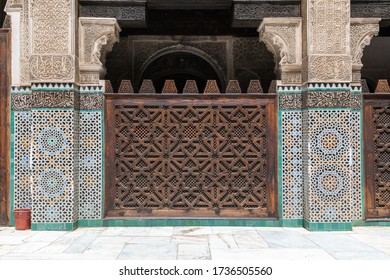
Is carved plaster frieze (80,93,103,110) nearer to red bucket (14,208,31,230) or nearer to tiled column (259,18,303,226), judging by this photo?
red bucket (14,208,31,230)

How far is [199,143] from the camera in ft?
15.5

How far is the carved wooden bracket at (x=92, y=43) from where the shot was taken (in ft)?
15.2

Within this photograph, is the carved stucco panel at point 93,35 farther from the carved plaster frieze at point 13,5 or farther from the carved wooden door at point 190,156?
the carved plaster frieze at point 13,5

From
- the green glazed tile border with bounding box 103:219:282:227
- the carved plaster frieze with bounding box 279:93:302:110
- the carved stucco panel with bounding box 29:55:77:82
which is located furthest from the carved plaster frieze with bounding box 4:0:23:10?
the carved plaster frieze with bounding box 279:93:302:110

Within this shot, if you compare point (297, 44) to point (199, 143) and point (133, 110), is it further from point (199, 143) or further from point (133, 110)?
point (133, 110)

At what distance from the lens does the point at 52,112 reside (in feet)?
14.6

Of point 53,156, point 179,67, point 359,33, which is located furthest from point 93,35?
point 359,33

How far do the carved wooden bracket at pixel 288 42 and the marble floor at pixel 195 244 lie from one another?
1605 mm

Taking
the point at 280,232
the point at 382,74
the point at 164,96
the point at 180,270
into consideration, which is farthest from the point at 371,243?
the point at 382,74

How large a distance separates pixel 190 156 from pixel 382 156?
2.03 metres

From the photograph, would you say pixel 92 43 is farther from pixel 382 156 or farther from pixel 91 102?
pixel 382 156

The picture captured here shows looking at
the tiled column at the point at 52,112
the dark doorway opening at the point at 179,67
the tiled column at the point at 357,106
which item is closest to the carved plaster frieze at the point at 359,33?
the tiled column at the point at 357,106

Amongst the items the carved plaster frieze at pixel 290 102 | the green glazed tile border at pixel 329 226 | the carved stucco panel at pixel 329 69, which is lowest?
the green glazed tile border at pixel 329 226

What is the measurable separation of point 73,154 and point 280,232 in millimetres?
2176
